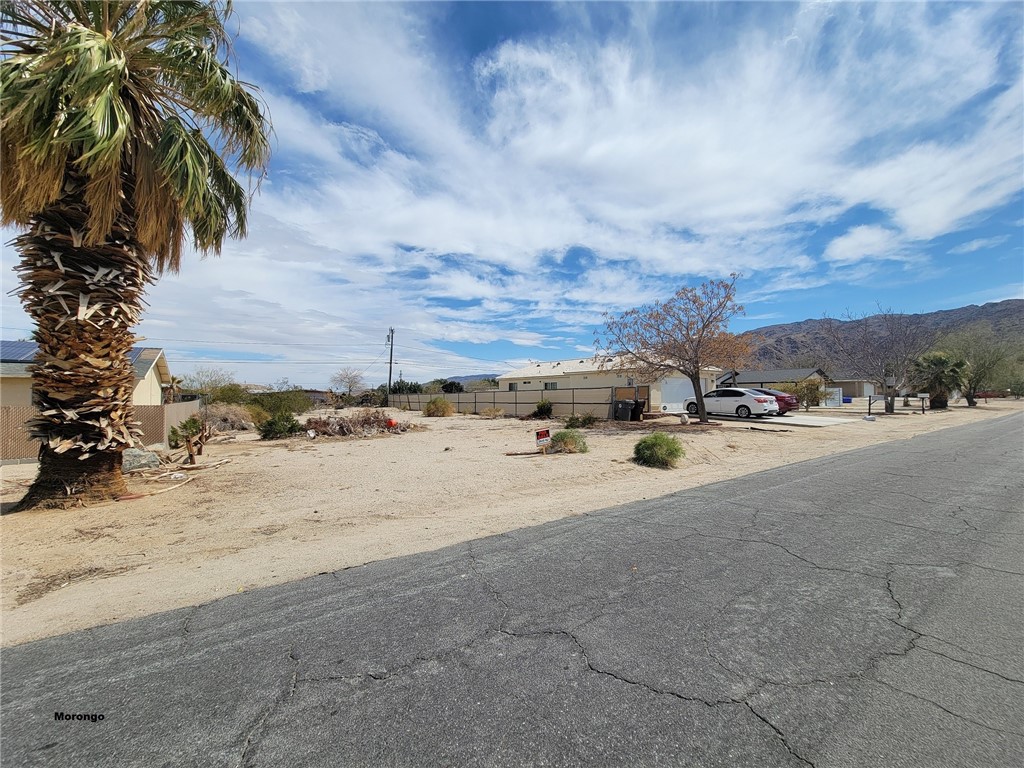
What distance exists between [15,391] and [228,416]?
833 centimetres

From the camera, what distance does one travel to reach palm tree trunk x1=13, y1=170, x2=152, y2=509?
24.1 ft

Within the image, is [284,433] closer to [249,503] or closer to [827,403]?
[249,503]

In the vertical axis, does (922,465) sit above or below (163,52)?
below

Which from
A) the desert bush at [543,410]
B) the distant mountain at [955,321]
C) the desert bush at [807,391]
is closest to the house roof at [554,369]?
the desert bush at [543,410]

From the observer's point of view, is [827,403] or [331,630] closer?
[331,630]

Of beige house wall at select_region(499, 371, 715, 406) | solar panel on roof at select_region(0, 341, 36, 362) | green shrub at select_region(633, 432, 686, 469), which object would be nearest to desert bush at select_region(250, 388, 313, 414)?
solar panel on roof at select_region(0, 341, 36, 362)

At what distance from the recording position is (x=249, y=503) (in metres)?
8.25

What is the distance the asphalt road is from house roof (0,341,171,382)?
12.8 meters

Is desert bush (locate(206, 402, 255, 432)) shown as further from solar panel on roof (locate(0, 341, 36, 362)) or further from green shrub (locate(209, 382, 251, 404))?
solar panel on roof (locate(0, 341, 36, 362))

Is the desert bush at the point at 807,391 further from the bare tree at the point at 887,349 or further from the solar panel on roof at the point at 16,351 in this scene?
the solar panel on roof at the point at 16,351

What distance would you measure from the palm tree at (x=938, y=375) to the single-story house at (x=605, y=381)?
1922 centimetres

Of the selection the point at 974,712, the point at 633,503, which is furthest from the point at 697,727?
the point at 633,503

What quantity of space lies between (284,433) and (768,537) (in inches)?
712

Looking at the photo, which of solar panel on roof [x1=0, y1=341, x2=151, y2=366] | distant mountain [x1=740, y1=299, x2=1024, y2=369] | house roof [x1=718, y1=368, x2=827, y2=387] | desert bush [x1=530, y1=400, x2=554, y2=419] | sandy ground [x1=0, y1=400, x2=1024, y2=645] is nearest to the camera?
sandy ground [x1=0, y1=400, x2=1024, y2=645]
